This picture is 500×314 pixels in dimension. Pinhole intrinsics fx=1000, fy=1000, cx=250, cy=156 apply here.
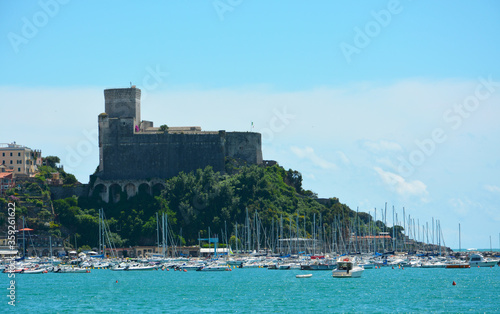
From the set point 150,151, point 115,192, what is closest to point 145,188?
point 115,192

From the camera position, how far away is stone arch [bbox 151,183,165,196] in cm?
12144

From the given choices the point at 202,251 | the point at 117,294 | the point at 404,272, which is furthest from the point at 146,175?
the point at 117,294

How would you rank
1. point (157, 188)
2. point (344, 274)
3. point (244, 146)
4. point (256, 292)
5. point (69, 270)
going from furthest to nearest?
point (244, 146)
point (157, 188)
point (69, 270)
point (344, 274)
point (256, 292)

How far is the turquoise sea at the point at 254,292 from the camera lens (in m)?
63.2

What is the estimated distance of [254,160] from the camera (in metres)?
128

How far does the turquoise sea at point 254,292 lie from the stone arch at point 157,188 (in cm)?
2289

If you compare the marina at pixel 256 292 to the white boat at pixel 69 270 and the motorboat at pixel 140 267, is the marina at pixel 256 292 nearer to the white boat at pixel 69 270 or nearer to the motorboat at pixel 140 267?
the white boat at pixel 69 270

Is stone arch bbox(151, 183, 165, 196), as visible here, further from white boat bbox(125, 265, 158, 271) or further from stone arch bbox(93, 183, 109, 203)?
white boat bbox(125, 265, 158, 271)

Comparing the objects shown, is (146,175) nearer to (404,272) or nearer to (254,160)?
(254,160)

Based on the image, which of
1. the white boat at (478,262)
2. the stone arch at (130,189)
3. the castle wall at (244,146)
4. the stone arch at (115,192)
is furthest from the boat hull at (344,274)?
the stone arch at (115,192)

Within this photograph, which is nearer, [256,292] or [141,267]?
[256,292]

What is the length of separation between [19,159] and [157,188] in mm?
23173

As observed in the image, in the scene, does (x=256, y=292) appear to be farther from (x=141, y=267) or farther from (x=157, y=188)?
(x=157, y=188)

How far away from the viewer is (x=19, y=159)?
134 metres
